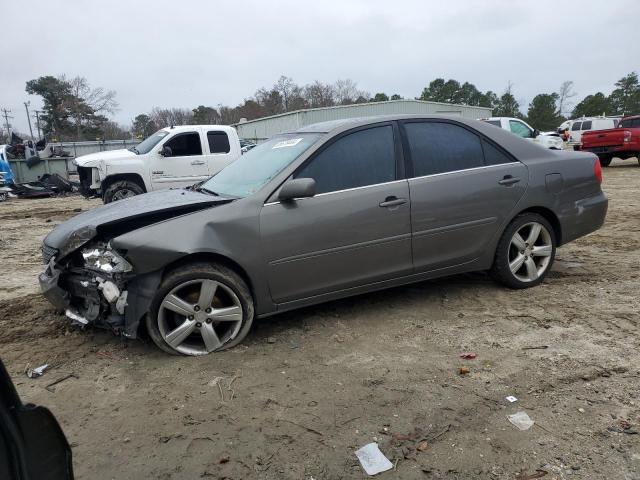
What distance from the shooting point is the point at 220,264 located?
3441mm

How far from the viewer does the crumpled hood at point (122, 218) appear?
3.45 meters

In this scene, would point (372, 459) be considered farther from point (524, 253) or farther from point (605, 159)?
point (605, 159)

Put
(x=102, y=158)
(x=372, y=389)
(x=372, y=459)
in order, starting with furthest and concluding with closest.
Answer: (x=102, y=158) → (x=372, y=389) → (x=372, y=459)

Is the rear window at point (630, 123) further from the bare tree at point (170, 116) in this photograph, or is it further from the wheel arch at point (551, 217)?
the bare tree at point (170, 116)

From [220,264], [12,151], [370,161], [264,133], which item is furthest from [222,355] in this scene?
[264,133]

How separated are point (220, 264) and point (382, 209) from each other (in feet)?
4.38

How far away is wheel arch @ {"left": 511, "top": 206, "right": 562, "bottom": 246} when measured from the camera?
14.4ft

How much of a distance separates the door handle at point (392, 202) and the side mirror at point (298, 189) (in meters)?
0.62

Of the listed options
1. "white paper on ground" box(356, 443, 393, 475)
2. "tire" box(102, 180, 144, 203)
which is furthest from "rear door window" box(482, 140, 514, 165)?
"tire" box(102, 180, 144, 203)

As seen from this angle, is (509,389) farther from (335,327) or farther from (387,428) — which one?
(335,327)

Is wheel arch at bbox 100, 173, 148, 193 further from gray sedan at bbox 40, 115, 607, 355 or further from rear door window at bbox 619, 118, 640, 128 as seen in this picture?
rear door window at bbox 619, 118, 640, 128

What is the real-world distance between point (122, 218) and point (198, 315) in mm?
918

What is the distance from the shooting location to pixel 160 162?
1077 cm

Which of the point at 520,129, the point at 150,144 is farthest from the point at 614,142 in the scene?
the point at 150,144
